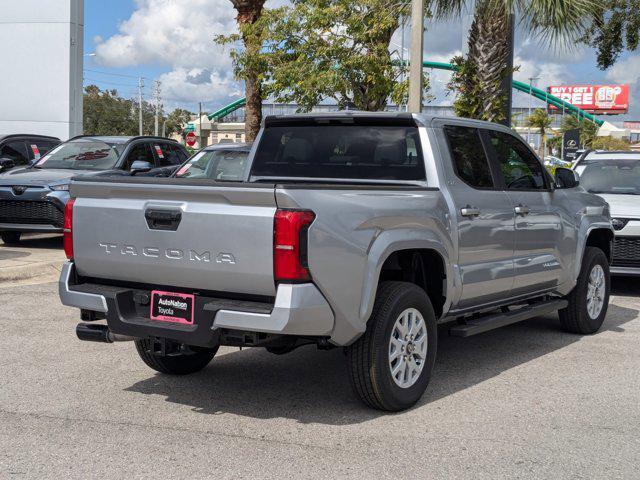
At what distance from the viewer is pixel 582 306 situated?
26.5 ft

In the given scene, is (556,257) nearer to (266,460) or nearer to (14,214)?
(266,460)

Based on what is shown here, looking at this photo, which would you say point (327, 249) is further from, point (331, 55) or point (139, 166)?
point (331, 55)

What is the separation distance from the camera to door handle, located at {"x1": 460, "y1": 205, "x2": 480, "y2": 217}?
6101 mm

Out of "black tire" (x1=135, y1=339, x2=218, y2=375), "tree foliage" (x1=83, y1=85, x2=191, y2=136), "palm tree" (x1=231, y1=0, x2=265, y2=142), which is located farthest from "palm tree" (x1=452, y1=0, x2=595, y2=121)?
"tree foliage" (x1=83, y1=85, x2=191, y2=136)

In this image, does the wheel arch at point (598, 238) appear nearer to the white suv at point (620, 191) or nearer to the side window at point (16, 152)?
the white suv at point (620, 191)

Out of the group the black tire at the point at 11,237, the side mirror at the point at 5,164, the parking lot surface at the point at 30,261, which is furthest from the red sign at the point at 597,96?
the parking lot surface at the point at 30,261

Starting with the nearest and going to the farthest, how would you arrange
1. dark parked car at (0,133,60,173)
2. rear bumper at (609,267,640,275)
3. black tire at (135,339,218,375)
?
black tire at (135,339,218,375)
rear bumper at (609,267,640,275)
dark parked car at (0,133,60,173)

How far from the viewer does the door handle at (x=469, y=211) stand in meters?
6.10

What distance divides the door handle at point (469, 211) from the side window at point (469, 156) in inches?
9.2

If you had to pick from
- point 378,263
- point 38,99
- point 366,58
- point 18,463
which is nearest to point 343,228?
point 378,263

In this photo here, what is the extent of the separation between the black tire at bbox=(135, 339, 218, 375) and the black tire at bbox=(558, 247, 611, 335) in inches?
141

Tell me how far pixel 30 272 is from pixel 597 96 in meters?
167

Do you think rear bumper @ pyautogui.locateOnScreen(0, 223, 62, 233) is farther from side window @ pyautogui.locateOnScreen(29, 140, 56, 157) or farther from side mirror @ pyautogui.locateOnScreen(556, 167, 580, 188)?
side mirror @ pyautogui.locateOnScreen(556, 167, 580, 188)

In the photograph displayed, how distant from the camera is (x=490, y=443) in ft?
16.1
